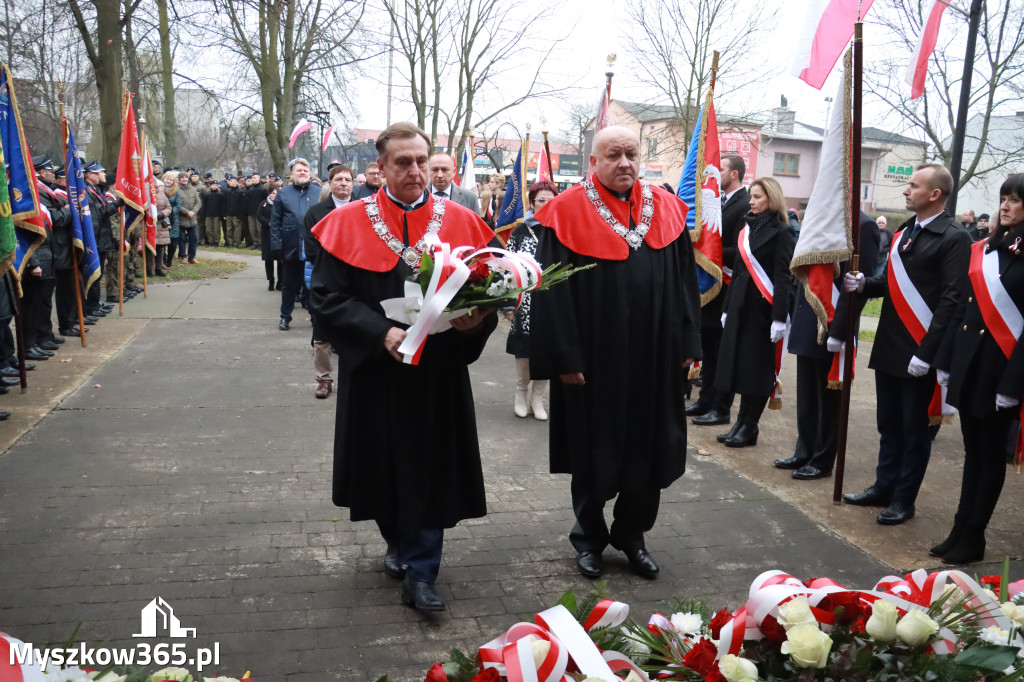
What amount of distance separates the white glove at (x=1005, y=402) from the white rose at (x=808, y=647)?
2901 mm

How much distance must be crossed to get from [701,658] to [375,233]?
2409 millimetres

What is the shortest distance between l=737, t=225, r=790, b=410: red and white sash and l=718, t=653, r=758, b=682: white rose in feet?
16.2

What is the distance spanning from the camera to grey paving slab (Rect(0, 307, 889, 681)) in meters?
3.67

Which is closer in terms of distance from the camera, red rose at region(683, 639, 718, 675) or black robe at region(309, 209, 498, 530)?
red rose at region(683, 639, 718, 675)

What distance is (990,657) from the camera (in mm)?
2012

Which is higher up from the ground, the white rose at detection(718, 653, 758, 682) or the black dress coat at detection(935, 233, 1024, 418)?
the black dress coat at detection(935, 233, 1024, 418)

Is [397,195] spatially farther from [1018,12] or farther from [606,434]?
[1018,12]

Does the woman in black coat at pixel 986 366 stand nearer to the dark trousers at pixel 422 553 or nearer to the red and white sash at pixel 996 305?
the red and white sash at pixel 996 305

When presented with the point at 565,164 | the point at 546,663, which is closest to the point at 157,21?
the point at 546,663

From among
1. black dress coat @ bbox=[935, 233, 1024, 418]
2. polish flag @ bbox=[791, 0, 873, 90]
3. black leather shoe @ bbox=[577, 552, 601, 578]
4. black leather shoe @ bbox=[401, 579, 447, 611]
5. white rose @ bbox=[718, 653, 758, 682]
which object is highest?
polish flag @ bbox=[791, 0, 873, 90]

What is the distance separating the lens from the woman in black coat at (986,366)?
4.34 meters

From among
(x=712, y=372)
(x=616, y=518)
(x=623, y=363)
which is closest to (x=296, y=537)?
(x=616, y=518)

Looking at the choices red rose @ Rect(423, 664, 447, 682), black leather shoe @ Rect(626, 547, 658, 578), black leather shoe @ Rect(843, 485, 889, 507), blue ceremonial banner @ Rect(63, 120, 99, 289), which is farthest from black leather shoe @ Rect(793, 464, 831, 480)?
blue ceremonial banner @ Rect(63, 120, 99, 289)

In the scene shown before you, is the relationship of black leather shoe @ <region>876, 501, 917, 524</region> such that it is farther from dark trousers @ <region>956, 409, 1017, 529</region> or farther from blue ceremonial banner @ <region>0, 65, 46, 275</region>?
blue ceremonial banner @ <region>0, 65, 46, 275</region>
